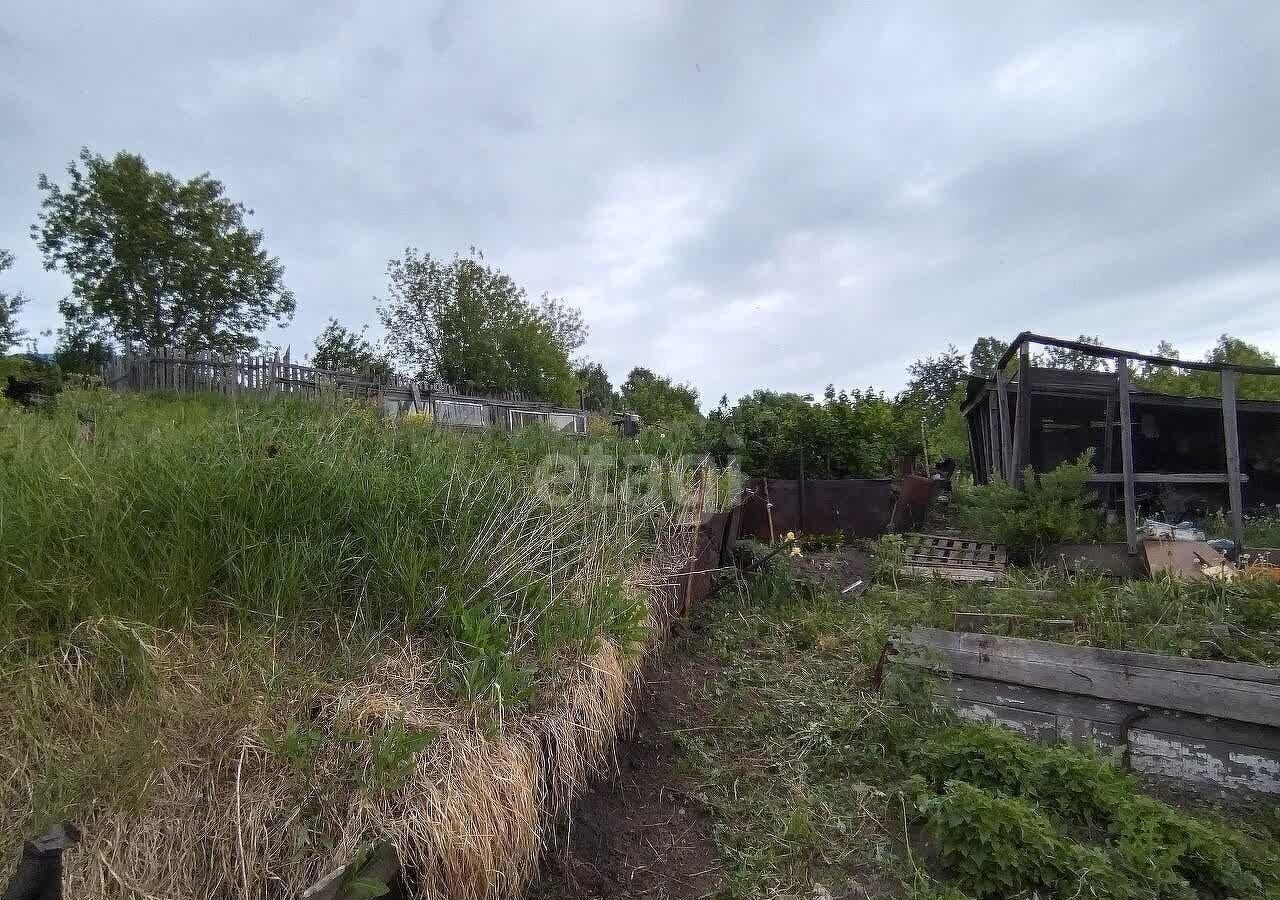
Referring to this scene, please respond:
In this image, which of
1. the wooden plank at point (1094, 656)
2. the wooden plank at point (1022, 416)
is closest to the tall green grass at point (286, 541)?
the wooden plank at point (1094, 656)

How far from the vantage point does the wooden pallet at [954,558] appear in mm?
5766

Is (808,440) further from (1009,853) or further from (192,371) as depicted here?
(192,371)

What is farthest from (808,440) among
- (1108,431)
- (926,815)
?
(926,815)

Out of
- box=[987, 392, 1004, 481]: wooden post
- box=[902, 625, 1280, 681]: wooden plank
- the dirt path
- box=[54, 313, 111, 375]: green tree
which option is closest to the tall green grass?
the dirt path

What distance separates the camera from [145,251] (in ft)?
77.0

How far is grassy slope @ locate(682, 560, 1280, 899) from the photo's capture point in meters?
2.06

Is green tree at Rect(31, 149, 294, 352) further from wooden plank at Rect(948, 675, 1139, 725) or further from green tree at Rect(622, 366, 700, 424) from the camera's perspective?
wooden plank at Rect(948, 675, 1139, 725)

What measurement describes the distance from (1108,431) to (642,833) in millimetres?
7066

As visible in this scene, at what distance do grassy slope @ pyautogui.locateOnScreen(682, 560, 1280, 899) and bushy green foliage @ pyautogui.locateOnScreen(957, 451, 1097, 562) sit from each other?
10.3 ft

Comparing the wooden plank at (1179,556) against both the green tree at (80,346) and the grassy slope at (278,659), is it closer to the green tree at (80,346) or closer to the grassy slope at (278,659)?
the grassy slope at (278,659)

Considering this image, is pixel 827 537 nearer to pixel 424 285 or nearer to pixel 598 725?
pixel 598 725

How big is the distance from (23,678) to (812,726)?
3014 mm

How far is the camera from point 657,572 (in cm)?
404

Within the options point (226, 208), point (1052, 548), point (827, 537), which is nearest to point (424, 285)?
point (226, 208)
